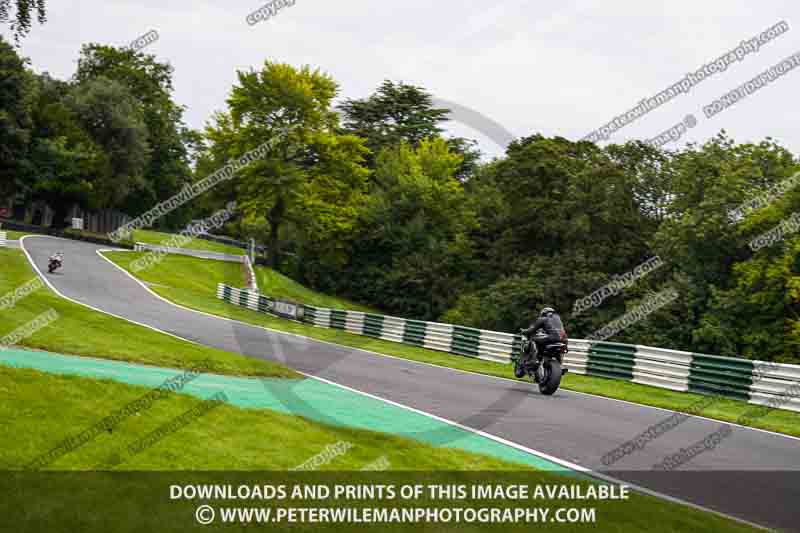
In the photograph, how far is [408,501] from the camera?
6473mm

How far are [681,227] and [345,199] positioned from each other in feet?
96.5

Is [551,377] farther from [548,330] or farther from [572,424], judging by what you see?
[572,424]

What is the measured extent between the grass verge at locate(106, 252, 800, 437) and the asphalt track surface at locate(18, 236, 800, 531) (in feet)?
3.77

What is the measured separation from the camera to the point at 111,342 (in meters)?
18.0

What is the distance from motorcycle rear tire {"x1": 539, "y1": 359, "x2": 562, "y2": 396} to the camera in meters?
16.3

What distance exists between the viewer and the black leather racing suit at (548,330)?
16.2 m

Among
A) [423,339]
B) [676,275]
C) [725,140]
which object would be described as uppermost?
[725,140]

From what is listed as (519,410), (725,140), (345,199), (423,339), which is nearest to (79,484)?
(519,410)

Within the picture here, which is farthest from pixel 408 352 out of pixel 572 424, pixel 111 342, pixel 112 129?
pixel 112 129

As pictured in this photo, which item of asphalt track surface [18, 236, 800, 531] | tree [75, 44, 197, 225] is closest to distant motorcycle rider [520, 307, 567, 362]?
asphalt track surface [18, 236, 800, 531]

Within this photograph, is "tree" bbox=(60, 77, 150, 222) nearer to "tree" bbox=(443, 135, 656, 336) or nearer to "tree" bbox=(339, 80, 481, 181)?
"tree" bbox=(339, 80, 481, 181)

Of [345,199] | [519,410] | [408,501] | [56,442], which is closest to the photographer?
[408,501]

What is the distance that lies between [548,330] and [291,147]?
155 feet

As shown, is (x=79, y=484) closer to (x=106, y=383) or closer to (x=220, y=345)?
(x=106, y=383)
